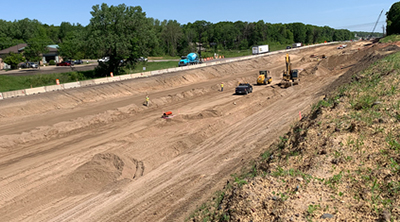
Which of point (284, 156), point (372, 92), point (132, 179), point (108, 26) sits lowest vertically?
point (132, 179)

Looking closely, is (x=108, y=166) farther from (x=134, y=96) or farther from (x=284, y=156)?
(x=134, y=96)

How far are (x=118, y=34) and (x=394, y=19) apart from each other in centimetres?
8866

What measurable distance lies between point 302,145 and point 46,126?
69.9 feet

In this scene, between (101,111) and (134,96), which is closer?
(101,111)

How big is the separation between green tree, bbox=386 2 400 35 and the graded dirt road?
Answer: 7209cm

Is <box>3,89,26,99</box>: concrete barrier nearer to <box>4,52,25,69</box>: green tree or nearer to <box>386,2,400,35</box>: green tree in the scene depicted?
<box>4,52,25,69</box>: green tree

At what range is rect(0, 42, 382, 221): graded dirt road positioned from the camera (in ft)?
45.0

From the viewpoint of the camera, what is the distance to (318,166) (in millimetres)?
11500

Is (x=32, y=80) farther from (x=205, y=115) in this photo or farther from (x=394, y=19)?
(x=394, y=19)

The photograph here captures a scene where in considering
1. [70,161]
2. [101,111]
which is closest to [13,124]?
[101,111]

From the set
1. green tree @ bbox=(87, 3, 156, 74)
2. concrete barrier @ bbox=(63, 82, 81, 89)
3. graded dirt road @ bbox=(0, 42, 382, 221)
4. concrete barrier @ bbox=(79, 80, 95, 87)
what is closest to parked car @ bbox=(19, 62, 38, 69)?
green tree @ bbox=(87, 3, 156, 74)

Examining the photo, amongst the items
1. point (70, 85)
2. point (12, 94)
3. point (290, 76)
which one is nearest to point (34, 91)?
point (12, 94)

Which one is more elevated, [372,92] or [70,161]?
[372,92]

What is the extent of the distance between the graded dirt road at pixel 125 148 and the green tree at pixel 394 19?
72.1 metres
